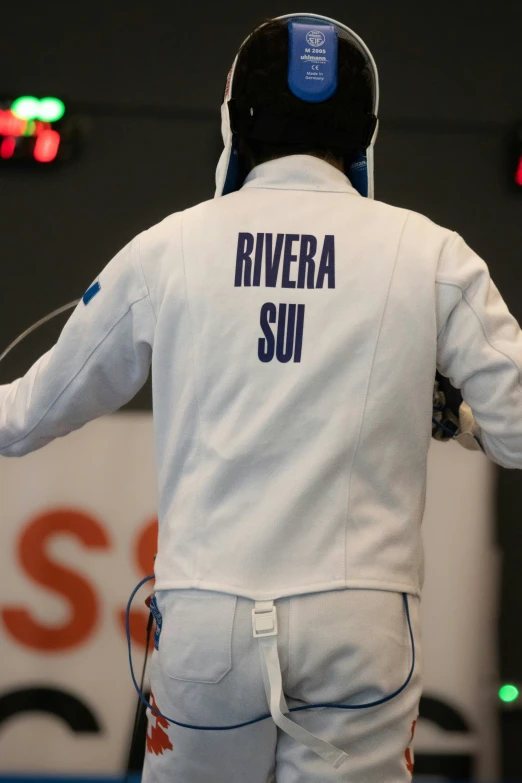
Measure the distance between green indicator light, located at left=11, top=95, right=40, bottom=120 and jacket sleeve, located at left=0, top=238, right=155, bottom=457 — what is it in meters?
1.44

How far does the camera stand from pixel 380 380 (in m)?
1.09

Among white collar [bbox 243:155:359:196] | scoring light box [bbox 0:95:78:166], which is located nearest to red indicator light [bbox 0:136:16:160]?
scoring light box [bbox 0:95:78:166]

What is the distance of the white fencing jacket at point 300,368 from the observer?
1.06m

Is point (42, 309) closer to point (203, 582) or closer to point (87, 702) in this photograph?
point (87, 702)

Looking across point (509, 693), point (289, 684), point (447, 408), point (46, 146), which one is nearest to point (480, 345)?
point (447, 408)

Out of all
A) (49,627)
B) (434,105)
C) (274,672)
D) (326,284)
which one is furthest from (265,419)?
(434,105)

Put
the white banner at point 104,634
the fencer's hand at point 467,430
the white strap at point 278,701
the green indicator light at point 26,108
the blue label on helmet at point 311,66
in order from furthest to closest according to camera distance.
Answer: the green indicator light at point 26,108 < the white banner at point 104,634 < the fencer's hand at point 467,430 < the blue label on helmet at point 311,66 < the white strap at point 278,701

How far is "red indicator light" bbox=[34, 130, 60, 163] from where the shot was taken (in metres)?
2.47

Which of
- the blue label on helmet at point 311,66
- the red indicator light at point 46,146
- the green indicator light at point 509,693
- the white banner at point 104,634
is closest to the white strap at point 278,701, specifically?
the blue label on helmet at point 311,66

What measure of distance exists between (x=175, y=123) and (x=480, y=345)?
1.66 meters

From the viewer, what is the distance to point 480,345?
109cm

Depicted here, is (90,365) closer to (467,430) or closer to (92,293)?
(92,293)

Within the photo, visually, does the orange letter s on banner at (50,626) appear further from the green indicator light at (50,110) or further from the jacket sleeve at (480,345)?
the jacket sleeve at (480,345)

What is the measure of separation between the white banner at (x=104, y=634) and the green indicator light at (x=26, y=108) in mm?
1074
